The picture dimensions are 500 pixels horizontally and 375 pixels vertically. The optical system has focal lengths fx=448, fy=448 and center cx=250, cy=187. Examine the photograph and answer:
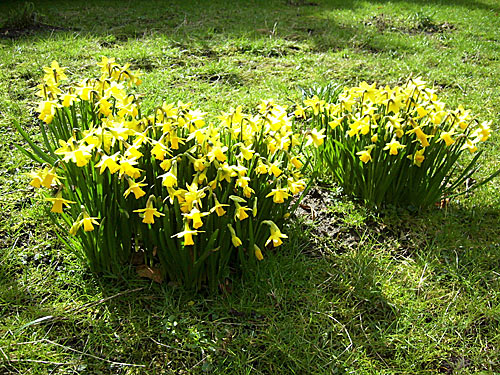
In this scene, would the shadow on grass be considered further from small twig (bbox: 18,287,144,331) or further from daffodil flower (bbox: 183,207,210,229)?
daffodil flower (bbox: 183,207,210,229)

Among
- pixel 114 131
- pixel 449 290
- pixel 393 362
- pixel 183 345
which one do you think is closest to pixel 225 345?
pixel 183 345

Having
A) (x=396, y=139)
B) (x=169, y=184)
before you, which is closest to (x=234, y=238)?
(x=169, y=184)

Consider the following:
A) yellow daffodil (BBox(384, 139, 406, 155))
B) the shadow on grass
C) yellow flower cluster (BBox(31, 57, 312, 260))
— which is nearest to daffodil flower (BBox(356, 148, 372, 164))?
yellow daffodil (BBox(384, 139, 406, 155))

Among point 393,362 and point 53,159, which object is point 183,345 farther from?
point 53,159

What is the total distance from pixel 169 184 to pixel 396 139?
1.24 m

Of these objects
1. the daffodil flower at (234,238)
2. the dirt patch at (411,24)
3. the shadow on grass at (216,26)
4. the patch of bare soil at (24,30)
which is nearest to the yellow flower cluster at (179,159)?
the daffodil flower at (234,238)

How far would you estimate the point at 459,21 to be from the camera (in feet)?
20.2

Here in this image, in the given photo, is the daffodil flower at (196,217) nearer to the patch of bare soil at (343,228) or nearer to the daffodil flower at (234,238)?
the daffodil flower at (234,238)

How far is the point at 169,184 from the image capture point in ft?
5.55

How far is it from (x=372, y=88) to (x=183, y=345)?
1522 mm

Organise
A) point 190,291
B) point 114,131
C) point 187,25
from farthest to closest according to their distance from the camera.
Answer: point 187,25 → point 190,291 → point 114,131

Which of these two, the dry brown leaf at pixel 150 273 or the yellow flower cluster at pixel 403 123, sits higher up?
the yellow flower cluster at pixel 403 123

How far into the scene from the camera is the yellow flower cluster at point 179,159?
169 cm

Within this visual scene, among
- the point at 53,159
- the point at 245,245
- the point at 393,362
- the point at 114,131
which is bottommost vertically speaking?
the point at 393,362
